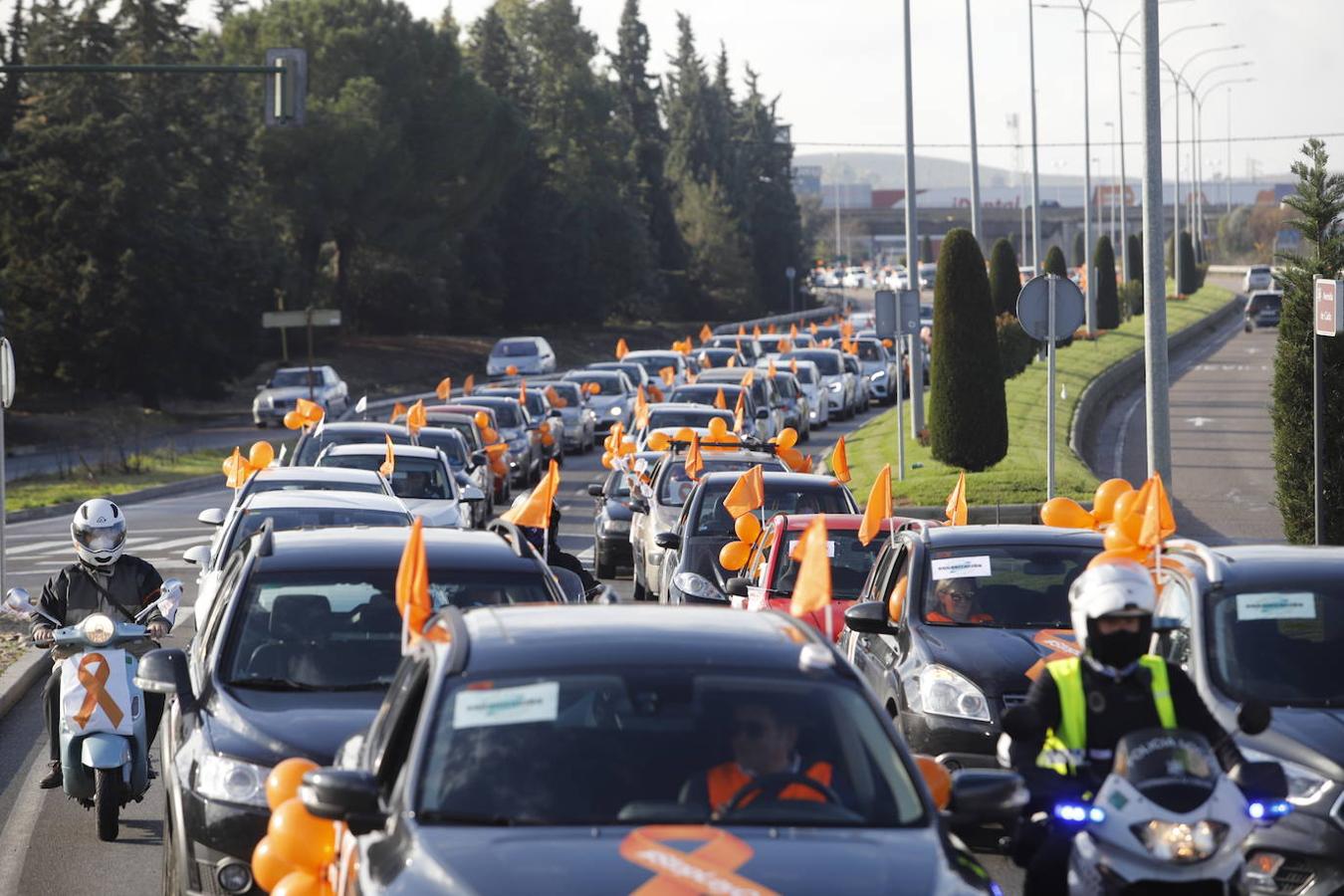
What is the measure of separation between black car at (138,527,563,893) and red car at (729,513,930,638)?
4.87 meters

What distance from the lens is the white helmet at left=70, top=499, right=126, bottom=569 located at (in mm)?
11000

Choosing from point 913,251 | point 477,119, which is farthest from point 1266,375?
point 477,119

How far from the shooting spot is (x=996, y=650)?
10.9 m

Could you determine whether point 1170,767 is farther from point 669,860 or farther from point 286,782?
point 286,782

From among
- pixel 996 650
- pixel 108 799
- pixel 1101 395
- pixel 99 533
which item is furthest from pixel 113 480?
pixel 996 650

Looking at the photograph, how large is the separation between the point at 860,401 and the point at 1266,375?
12912 mm

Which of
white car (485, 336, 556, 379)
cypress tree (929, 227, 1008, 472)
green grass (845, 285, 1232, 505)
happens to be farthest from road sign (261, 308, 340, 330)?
cypress tree (929, 227, 1008, 472)

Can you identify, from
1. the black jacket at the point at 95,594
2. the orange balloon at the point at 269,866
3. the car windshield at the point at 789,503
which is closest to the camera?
the orange balloon at the point at 269,866

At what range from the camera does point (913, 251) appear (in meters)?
38.8

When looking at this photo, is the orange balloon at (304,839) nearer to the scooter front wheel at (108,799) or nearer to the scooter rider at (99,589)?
the scooter front wheel at (108,799)

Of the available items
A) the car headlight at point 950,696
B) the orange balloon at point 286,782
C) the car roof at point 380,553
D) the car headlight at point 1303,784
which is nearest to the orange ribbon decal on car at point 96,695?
the car roof at point 380,553

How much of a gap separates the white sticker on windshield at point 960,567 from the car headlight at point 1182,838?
18.6 feet

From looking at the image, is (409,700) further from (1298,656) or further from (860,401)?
(860,401)

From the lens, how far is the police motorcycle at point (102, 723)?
1047 centimetres
